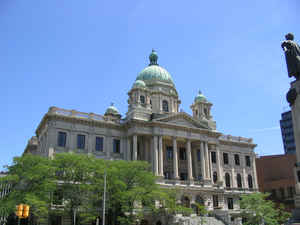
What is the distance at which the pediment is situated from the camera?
190 feet

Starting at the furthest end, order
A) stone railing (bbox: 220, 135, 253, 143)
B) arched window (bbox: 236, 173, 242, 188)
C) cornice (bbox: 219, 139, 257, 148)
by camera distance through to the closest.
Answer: stone railing (bbox: 220, 135, 253, 143) → cornice (bbox: 219, 139, 257, 148) → arched window (bbox: 236, 173, 242, 188)

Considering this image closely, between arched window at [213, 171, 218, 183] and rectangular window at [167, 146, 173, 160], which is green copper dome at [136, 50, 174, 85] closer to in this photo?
rectangular window at [167, 146, 173, 160]

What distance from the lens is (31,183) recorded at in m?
36.2

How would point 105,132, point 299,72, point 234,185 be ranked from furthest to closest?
point 234,185 → point 105,132 → point 299,72

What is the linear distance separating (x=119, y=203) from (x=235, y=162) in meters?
34.8

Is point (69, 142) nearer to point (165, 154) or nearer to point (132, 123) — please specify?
point (132, 123)

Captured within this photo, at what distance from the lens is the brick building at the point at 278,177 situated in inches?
2736

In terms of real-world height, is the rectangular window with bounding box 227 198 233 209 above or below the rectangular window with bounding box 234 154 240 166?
below

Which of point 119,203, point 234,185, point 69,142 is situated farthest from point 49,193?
point 234,185

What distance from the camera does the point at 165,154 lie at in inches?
2344

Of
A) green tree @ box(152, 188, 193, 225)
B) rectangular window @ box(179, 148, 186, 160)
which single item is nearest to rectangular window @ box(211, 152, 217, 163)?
rectangular window @ box(179, 148, 186, 160)

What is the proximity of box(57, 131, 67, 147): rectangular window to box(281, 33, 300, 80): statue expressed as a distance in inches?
1469

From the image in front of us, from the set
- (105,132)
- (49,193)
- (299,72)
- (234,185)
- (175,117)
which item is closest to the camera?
(299,72)

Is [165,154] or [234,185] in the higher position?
[165,154]
